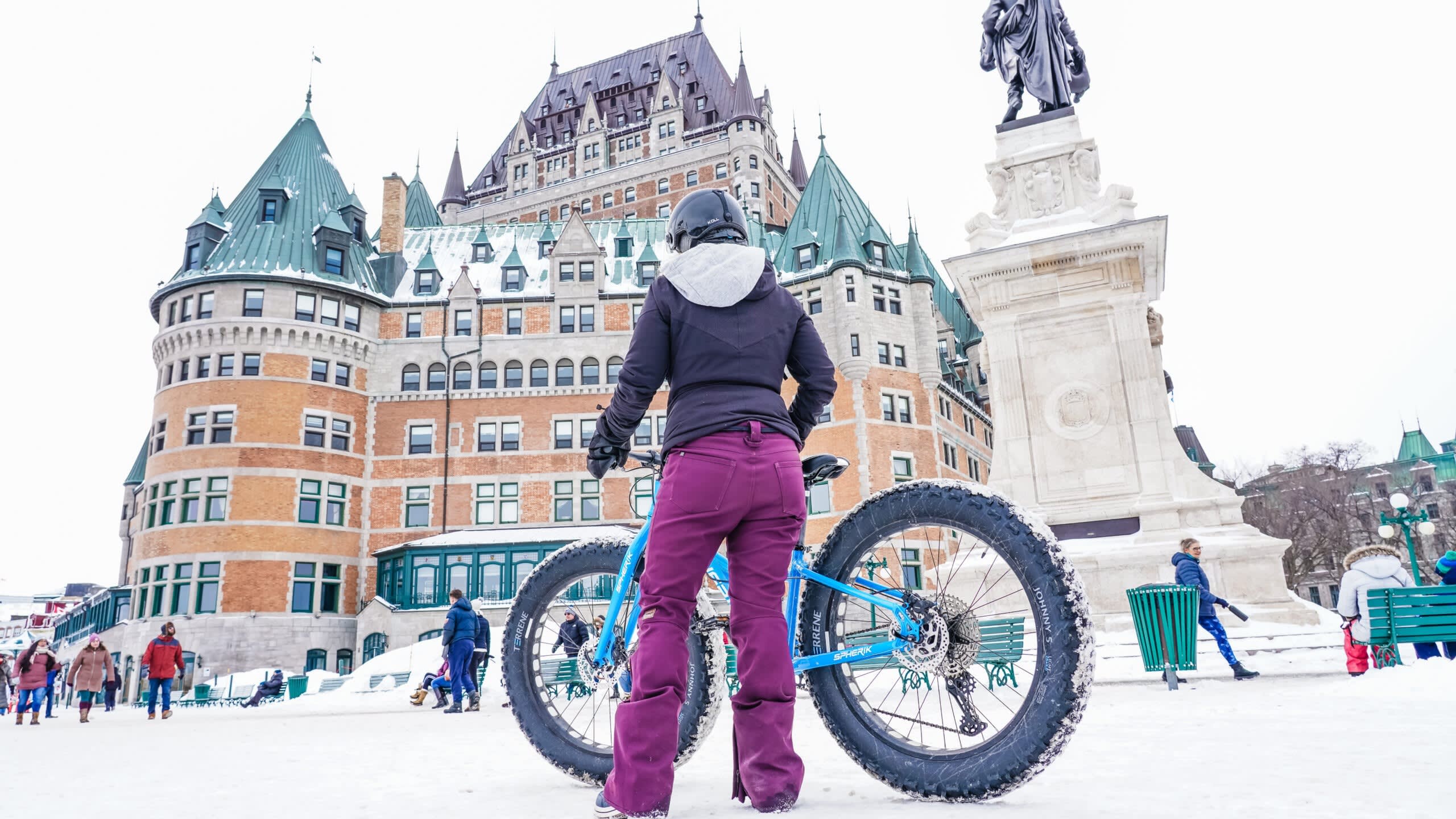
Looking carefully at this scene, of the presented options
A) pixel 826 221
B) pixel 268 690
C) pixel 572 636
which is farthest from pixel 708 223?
pixel 826 221

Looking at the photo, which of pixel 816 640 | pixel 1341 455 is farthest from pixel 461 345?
pixel 1341 455

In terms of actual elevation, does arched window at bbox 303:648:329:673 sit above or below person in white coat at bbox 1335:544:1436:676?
below

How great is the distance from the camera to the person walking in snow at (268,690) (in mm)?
25766

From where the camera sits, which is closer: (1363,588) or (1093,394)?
(1363,588)

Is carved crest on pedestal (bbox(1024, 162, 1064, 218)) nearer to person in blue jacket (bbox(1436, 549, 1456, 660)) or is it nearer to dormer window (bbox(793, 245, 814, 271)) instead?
person in blue jacket (bbox(1436, 549, 1456, 660))

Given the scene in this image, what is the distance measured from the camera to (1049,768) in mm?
3705

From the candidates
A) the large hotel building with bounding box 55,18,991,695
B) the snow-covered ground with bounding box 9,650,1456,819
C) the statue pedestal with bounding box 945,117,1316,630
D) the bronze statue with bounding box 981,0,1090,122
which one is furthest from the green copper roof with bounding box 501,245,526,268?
the snow-covered ground with bounding box 9,650,1456,819

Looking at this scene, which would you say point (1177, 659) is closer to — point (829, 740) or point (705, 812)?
point (829, 740)

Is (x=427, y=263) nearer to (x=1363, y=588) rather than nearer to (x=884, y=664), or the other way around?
(x=1363, y=588)

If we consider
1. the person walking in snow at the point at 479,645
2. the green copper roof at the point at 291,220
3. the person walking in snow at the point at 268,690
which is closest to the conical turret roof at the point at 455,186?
the green copper roof at the point at 291,220

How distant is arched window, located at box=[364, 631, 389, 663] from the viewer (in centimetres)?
3622

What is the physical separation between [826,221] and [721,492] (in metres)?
42.1

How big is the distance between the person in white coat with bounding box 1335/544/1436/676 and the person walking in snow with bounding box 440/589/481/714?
1040 cm

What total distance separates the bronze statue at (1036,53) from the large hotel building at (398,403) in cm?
2332
